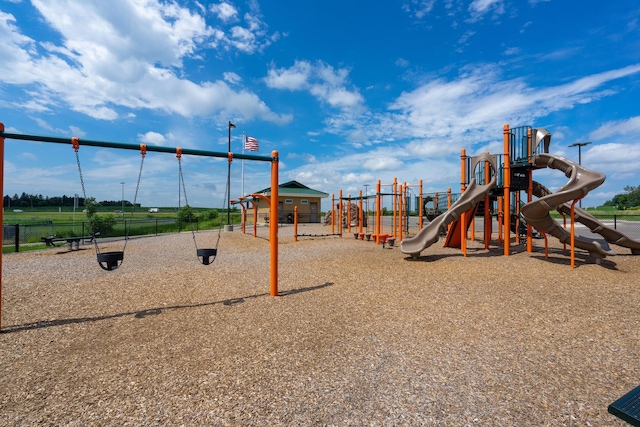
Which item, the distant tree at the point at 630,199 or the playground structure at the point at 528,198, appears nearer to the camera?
the playground structure at the point at 528,198

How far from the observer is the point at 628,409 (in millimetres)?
2289

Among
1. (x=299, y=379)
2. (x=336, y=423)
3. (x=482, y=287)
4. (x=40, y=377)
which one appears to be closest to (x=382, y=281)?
(x=482, y=287)

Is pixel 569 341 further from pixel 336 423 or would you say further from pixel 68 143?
pixel 68 143

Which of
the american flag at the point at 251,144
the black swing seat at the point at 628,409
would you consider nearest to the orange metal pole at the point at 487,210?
the black swing seat at the point at 628,409

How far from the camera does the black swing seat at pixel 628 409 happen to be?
7.17 ft

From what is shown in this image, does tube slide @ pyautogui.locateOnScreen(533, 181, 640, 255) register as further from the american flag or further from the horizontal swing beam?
the american flag

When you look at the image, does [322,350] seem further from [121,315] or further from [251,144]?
[251,144]

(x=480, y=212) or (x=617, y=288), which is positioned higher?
(x=480, y=212)

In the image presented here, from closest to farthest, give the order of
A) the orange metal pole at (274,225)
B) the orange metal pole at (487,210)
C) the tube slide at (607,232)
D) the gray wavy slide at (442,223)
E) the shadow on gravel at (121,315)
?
the shadow on gravel at (121,315), the orange metal pole at (274,225), the gray wavy slide at (442,223), the tube slide at (607,232), the orange metal pole at (487,210)

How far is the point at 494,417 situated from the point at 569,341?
7.52 feet

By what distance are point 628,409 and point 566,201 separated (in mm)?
7866

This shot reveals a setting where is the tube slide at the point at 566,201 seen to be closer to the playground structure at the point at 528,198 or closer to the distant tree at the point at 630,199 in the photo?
the playground structure at the point at 528,198

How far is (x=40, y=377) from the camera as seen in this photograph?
3297 mm

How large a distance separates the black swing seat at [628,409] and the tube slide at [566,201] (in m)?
7.44
